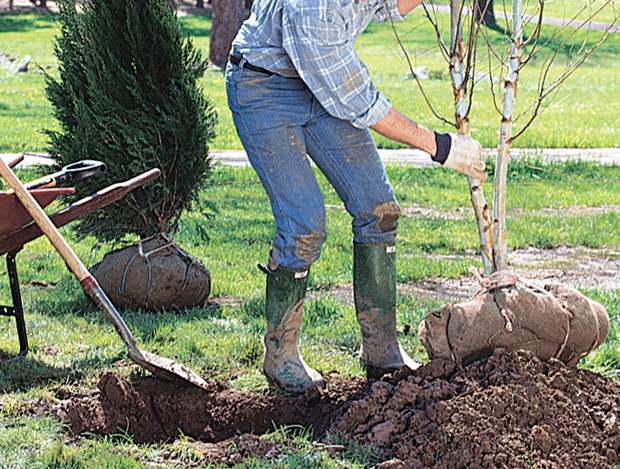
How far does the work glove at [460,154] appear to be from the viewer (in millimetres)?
3980

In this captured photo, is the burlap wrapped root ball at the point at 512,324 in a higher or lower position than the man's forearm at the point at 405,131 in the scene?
lower

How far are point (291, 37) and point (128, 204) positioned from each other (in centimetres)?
238

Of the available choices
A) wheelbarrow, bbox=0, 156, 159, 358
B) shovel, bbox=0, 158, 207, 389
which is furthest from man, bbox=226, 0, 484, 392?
wheelbarrow, bbox=0, 156, 159, 358

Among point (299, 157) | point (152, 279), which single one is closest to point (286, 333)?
point (299, 157)

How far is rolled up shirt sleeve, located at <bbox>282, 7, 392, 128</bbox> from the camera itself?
12.2ft

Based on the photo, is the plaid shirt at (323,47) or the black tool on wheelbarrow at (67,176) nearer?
the plaid shirt at (323,47)

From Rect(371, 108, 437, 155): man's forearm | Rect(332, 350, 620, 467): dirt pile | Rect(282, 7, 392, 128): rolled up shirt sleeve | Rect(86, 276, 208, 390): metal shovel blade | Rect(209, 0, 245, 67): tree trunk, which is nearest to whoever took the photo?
Rect(332, 350, 620, 467): dirt pile

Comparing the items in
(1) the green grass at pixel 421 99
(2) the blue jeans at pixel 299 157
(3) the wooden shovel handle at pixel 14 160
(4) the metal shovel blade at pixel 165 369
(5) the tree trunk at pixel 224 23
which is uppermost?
(2) the blue jeans at pixel 299 157

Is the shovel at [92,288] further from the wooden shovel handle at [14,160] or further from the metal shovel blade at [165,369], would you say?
the wooden shovel handle at [14,160]

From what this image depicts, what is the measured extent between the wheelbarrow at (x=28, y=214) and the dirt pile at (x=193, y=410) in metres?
0.79

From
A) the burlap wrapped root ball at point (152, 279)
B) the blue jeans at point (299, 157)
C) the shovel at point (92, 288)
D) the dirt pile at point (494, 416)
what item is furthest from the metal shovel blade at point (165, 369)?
the burlap wrapped root ball at point (152, 279)

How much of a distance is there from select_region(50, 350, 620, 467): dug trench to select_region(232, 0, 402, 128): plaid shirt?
1.01m

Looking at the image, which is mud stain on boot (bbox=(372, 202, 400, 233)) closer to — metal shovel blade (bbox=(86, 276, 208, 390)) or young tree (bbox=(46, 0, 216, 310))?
metal shovel blade (bbox=(86, 276, 208, 390))

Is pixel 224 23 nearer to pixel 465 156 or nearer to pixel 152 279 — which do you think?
pixel 152 279
